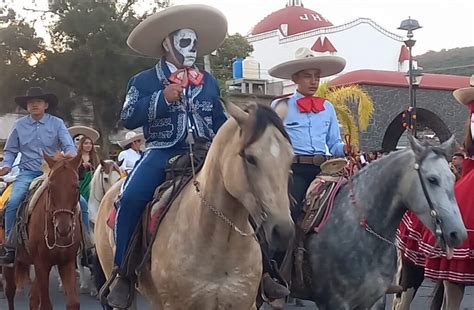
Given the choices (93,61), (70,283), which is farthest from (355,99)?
(70,283)

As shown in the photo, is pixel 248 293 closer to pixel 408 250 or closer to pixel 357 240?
pixel 357 240


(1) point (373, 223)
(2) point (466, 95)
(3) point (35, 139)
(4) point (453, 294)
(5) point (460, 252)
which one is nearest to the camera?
(1) point (373, 223)

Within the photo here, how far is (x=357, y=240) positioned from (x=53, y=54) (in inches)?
1153

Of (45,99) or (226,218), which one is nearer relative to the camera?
(226,218)

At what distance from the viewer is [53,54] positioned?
3316 centimetres

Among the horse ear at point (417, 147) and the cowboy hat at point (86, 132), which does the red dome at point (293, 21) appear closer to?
the cowboy hat at point (86, 132)

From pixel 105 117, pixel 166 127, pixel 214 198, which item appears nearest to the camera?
pixel 214 198

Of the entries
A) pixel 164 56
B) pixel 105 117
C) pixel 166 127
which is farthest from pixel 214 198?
pixel 105 117

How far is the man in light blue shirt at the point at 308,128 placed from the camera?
6.58m

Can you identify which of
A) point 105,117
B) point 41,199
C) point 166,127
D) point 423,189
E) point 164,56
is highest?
point 164,56

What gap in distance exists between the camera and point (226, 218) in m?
4.42

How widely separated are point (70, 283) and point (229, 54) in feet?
115

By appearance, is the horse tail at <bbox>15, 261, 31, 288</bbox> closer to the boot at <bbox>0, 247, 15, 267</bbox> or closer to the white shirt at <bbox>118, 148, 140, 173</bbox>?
the boot at <bbox>0, 247, 15, 267</bbox>

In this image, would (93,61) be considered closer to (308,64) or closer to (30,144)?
(30,144)
